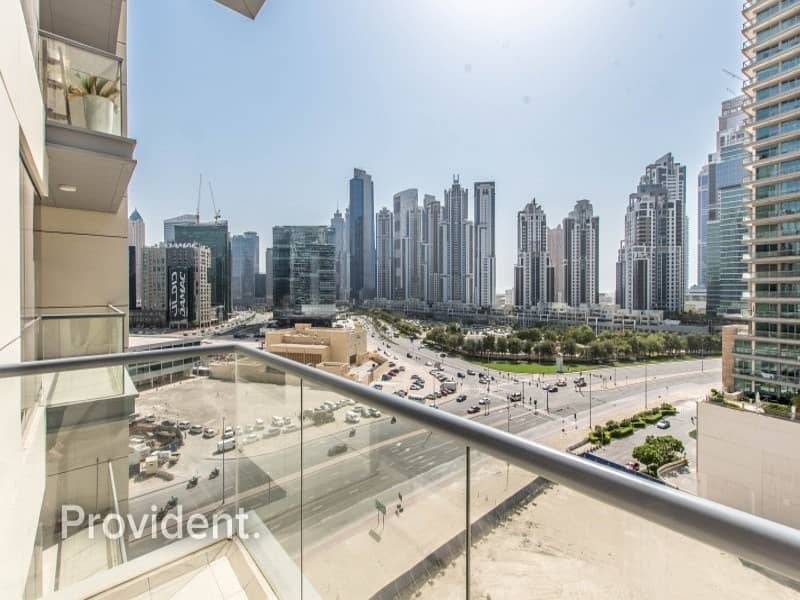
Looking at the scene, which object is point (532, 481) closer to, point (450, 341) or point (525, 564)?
point (525, 564)

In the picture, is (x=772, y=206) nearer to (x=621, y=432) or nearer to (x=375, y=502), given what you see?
(x=621, y=432)

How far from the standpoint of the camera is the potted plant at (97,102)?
Answer: 114 inches

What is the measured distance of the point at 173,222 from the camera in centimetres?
2275

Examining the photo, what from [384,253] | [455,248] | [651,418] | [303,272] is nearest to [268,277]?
[303,272]

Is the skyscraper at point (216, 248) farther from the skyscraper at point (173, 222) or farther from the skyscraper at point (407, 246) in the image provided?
the skyscraper at point (407, 246)

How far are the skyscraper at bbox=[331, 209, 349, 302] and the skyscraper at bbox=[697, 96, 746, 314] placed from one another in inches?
932

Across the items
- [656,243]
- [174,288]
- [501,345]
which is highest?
[656,243]

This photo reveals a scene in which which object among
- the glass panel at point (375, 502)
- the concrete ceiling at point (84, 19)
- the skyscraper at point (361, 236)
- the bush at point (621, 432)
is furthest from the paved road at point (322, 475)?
the skyscraper at point (361, 236)

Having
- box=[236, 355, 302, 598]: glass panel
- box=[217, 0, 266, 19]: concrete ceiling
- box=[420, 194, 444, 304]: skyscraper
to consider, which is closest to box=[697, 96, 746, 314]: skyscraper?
box=[420, 194, 444, 304]: skyscraper

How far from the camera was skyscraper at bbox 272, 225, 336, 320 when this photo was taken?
976 inches

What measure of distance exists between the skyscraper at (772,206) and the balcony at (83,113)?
71.6ft

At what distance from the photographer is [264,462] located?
1744 millimetres

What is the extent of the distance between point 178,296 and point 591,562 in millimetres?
17865

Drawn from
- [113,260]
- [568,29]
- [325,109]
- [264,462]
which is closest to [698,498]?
[264,462]
